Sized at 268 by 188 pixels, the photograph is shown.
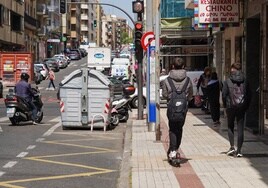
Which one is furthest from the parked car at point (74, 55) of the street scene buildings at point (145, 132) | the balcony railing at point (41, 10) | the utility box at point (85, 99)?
the utility box at point (85, 99)

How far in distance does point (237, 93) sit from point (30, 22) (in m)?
68.5

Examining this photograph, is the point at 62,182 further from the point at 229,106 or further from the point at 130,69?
the point at 130,69

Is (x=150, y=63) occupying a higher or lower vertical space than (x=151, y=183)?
higher

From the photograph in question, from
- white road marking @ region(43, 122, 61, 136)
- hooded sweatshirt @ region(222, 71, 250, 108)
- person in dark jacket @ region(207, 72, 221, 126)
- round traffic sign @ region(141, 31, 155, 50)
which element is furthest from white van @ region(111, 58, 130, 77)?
hooded sweatshirt @ region(222, 71, 250, 108)

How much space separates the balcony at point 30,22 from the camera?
244 ft

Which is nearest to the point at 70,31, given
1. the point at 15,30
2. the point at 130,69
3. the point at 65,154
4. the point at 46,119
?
the point at 15,30

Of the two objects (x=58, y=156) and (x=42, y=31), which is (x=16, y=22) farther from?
(x=58, y=156)

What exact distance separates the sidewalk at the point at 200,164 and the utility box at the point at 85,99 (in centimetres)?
229

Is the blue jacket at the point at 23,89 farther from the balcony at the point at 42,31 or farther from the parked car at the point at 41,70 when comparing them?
the balcony at the point at 42,31

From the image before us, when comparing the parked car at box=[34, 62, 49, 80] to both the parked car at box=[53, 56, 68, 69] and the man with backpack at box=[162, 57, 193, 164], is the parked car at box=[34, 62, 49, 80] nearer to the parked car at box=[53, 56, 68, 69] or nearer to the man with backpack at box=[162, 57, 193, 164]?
the parked car at box=[53, 56, 68, 69]

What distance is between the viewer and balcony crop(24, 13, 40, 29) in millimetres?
74225

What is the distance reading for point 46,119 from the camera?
70.7 feet

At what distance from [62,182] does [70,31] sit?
119 m

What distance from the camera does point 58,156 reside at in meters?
12.3
